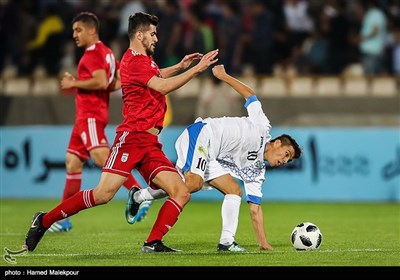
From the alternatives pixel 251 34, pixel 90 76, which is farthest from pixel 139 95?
pixel 251 34

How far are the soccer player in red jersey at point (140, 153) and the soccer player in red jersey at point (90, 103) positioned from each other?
266 cm

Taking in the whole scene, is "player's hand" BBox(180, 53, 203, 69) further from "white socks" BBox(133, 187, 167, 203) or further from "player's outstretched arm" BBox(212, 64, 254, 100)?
"white socks" BBox(133, 187, 167, 203)

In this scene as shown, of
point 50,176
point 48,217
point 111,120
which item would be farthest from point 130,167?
point 111,120

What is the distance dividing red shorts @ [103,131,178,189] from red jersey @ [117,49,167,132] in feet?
0.32

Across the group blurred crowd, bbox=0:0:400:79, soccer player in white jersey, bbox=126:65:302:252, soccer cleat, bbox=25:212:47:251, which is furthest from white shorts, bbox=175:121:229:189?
blurred crowd, bbox=0:0:400:79

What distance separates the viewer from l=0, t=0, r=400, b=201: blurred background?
69.0ft

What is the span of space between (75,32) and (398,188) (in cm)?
807

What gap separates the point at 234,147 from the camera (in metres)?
10.6

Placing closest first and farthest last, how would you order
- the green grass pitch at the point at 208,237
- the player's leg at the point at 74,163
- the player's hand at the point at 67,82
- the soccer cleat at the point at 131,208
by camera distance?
the green grass pitch at the point at 208,237 < the soccer cleat at the point at 131,208 < the player's hand at the point at 67,82 < the player's leg at the point at 74,163

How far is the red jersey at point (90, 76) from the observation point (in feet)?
42.9

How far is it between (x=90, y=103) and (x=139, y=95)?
2.96m

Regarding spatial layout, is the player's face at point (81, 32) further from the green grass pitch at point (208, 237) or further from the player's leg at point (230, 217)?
the player's leg at point (230, 217)

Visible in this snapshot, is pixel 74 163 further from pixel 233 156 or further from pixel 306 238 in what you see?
pixel 306 238

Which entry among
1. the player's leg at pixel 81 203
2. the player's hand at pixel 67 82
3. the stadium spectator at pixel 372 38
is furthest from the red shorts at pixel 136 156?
the stadium spectator at pixel 372 38
